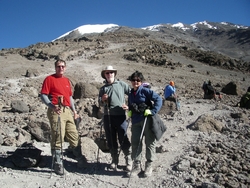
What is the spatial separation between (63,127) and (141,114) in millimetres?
1370

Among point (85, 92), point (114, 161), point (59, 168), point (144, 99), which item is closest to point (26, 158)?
point (59, 168)

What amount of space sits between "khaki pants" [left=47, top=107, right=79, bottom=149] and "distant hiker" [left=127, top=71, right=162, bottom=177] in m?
1.10

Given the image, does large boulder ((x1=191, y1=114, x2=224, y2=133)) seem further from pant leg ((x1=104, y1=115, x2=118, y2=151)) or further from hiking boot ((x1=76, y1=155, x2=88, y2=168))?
hiking boot ((x1=76, y1=155, x2=88, y2=168))

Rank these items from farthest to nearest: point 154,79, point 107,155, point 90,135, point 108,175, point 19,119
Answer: point 154,79, point 19,119, point 90,135, point 107,155, point 108,175

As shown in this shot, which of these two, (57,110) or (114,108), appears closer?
(57,110)

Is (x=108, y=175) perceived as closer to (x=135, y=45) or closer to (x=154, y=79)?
(x=154, y=79)

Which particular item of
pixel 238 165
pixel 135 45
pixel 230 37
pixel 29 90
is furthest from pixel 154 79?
pixel 230 37

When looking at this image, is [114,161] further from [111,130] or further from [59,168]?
[59,168]

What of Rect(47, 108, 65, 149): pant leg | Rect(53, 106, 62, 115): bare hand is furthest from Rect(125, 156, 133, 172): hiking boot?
Rect(53, 106, 62, 115): bare hand

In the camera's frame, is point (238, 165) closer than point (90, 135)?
Yes

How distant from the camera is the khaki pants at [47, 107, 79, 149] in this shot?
14.2 ft

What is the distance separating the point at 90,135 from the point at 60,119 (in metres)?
1.97

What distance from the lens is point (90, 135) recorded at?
6176 millimetres

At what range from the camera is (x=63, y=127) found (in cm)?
438
